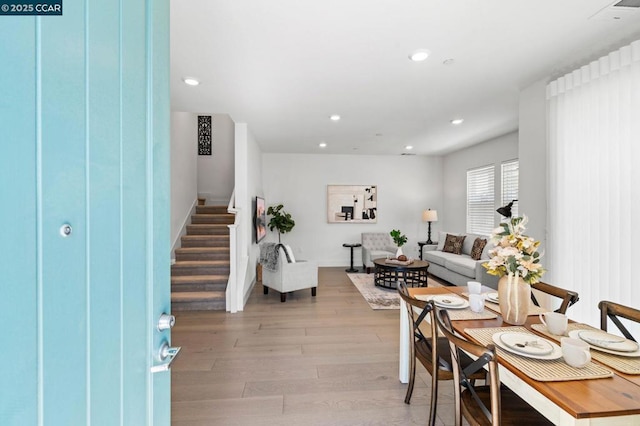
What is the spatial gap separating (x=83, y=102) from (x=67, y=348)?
0.49 meters

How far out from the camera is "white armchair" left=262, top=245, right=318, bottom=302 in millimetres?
4215

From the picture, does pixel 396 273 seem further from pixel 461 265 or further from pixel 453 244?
pixel 453 244

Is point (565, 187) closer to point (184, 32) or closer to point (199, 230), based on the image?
point (184, 32)

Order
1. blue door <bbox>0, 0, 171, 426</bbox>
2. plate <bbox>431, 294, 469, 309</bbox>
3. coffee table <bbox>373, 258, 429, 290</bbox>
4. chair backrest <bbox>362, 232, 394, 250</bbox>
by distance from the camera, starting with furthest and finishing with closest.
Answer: chair backrest <bbox>362, 232, 394, 250</bbox>
coffee table <bbox>373, 258, 429, 290</bbox>
plate <bbox>431, 294, 469, 309</bbox>
blue door <bbox>0, 0, 171, 426</bbox>

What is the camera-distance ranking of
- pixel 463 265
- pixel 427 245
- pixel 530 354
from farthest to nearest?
1. pixel 427 245
2. pixel 463 265
3. pixel 530 354

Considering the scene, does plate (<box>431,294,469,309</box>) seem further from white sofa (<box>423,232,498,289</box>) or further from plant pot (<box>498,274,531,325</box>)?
white sofa (<box>423,232,498,289</box>)

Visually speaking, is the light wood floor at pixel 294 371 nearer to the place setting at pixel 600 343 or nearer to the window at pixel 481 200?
the place setting at pixel 600 343

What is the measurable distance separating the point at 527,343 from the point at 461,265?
3.76 meters

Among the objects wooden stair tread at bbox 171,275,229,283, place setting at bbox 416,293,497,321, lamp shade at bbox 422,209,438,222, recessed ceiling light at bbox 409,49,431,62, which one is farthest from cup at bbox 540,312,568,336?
lamp shade at bbox 422,209,438,222

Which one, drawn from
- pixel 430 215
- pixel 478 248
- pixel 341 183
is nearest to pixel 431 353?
pixel 478 248

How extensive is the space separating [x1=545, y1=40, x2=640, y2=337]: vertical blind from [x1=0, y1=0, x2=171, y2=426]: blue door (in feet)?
9.92

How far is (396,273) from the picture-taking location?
4.88 meters

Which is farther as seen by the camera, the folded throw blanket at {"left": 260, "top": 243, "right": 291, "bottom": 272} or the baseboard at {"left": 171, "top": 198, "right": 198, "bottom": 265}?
the baseboard at {"left": 171, "top": 198, "right": 198, "bottom": 265}

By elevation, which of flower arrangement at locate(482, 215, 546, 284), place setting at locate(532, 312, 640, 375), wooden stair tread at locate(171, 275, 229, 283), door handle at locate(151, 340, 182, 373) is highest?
flower arrangement at locate(482, 215, 546, 284)
